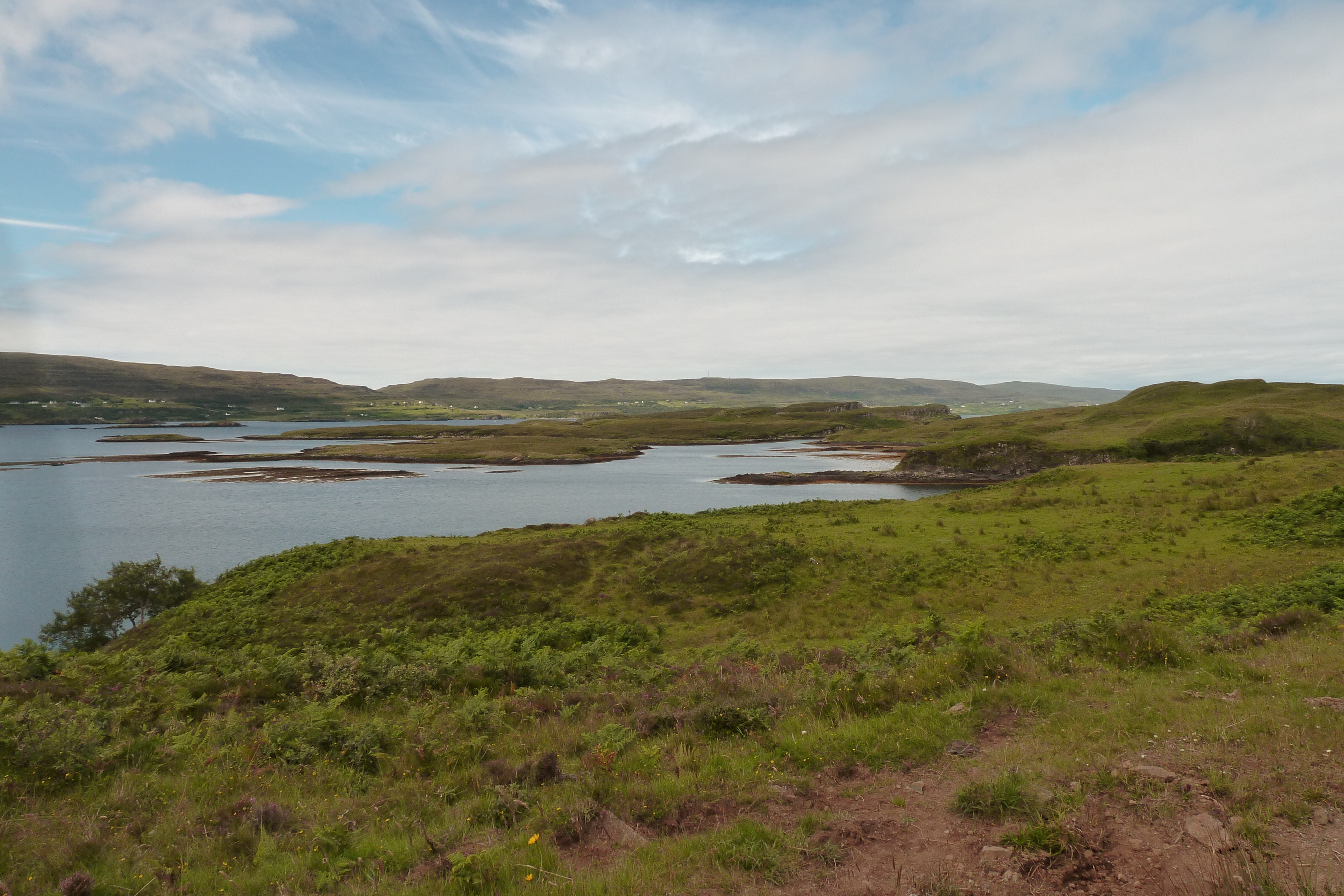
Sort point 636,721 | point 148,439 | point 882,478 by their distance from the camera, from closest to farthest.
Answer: point 636,721 → point 882,478 → point 148,439

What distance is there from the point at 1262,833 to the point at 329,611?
1281 inches

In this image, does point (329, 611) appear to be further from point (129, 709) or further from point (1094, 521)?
point (1094, 521)

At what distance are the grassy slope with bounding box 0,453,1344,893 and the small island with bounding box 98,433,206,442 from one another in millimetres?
208506

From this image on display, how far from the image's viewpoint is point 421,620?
26766 mm

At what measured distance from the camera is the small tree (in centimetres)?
3228

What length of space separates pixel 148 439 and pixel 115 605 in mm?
205678

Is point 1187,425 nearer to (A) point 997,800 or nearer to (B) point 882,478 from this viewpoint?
(B) point 882,478

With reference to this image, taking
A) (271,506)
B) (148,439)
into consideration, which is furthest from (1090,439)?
(148,439)

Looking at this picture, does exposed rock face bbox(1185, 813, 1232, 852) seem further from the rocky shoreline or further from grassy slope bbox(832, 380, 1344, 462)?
grassy slope bbox(832, 380, 1344, 462)

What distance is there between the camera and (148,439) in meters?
189

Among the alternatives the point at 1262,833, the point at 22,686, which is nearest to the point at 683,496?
the point at 22,686

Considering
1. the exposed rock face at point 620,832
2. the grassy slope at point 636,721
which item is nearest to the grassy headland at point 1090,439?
the grassy slope at point 636,721

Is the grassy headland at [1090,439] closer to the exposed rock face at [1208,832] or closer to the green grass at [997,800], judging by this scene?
the green grass at [997,800]

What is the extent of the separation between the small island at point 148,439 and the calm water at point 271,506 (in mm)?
61893
